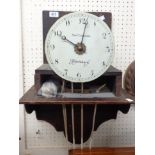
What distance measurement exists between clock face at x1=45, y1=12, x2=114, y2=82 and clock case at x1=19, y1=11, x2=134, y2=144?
49mm

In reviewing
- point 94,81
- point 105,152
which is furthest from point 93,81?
point 105,152

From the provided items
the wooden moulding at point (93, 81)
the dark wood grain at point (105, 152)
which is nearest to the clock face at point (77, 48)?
the wooden moulding at point (93, 81)

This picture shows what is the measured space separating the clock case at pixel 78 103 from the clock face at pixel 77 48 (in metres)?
0.05

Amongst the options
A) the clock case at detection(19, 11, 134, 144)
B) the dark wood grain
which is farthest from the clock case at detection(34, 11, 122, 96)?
the dark wood grain

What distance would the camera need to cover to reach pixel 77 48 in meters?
0.85

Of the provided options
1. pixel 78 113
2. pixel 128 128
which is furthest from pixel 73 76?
pixel 128 128

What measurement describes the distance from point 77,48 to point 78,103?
191 millimetres

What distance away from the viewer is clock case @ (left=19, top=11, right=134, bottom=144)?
814 mm

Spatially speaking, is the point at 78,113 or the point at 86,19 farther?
the point at 78,113

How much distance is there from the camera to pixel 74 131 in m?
1.01

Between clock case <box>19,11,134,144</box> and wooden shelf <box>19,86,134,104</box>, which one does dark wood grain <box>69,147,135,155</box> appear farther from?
wooden shelf <box>19,86,134,104</box>
